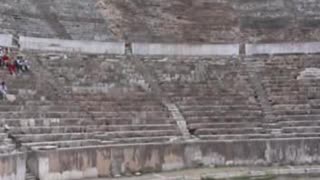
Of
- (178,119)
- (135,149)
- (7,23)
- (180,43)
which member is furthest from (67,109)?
(180,43)

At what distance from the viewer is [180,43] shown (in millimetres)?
24031

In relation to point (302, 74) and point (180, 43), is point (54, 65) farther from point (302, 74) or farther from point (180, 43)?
point (302, 74)

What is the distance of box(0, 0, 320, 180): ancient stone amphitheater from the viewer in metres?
16.6

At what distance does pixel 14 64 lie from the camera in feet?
61.2

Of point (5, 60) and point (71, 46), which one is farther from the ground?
point (71, 46)

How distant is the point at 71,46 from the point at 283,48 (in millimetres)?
7952

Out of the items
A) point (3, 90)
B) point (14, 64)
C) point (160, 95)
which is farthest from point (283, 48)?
point (3, 90)

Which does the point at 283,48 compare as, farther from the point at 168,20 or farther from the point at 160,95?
the point at 160,95

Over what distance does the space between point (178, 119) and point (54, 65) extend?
13.8 ft

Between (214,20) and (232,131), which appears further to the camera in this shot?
(214,20)

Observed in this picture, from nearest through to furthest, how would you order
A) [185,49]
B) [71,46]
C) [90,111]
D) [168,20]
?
1. [90,111]
2. [71,46]
3. [185,49]
4. [168,20]

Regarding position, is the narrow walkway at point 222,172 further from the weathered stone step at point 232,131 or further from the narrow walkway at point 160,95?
the narrow walkway at point 160,95

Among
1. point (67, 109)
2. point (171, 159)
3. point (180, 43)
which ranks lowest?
point (171, 159)

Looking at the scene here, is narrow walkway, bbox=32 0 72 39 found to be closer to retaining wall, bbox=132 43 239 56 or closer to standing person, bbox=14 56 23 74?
retaining wall, bbox=132 43 239 56
